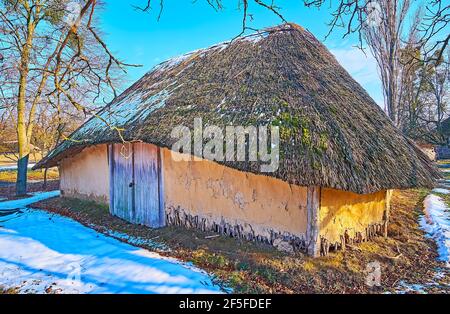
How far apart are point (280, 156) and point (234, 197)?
1.48 m

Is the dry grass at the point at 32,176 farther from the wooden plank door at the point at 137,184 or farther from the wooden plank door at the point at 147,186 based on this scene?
the wooden plank door at the point at 147,186

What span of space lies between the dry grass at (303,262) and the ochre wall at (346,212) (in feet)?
1.20

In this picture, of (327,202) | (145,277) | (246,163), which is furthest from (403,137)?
(145,277)

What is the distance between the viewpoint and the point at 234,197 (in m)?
6.01

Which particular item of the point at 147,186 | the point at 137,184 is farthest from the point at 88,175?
the point at 147,186

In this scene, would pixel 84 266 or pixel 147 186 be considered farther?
pixel 147 186

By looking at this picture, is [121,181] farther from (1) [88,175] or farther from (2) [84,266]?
(2) [84,266]

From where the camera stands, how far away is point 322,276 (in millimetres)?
4496

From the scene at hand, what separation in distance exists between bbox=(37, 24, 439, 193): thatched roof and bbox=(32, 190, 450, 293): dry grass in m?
1.30

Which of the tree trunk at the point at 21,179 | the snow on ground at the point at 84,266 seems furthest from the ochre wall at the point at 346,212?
the tree trunk at the point at 21,179

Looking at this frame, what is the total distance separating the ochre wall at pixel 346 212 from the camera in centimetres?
514

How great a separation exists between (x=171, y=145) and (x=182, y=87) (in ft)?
7.63
